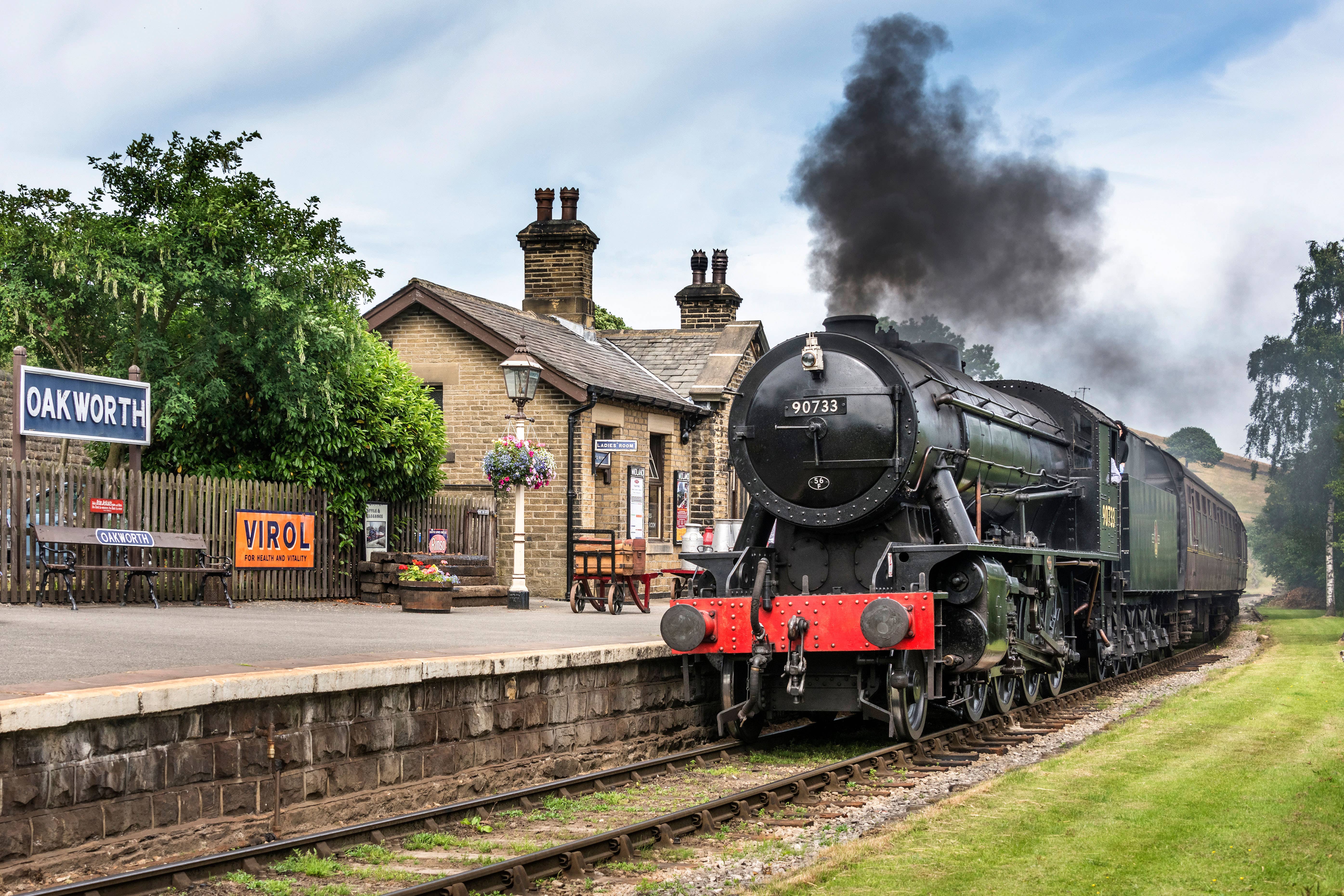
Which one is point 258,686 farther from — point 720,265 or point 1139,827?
point 720,265

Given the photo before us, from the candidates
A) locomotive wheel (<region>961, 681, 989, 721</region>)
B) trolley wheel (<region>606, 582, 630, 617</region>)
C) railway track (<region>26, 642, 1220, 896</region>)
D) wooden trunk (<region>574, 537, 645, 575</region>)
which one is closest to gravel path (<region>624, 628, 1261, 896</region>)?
railway track (<region>26, 642, 1220, 896</region>)

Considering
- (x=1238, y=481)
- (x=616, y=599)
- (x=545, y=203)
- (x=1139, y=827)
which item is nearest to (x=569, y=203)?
(x=545, y=203)

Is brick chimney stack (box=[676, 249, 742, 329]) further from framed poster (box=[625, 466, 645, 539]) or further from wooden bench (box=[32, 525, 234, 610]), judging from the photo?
wooden bench (box=[32, 525, 234, 610])

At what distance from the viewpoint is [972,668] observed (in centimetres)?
989

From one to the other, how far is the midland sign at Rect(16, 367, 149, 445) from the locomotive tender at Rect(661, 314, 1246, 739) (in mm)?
6729

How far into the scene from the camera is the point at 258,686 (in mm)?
6668

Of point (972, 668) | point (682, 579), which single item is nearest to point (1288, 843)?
point (972, 668)

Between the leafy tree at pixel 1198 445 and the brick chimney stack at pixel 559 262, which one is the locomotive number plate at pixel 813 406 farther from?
the leafy tree at pixel 1198 445

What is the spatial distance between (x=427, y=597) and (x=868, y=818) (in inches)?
347

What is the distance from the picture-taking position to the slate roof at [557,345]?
21.5m

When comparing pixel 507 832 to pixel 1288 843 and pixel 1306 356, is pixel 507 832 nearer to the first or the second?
pixel 1288 843

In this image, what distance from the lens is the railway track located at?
5.66 m

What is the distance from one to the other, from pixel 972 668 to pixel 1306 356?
1653 inches

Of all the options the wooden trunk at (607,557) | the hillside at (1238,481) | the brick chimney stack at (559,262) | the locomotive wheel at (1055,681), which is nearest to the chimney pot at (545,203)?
the brick chimney stack at (559,262)
